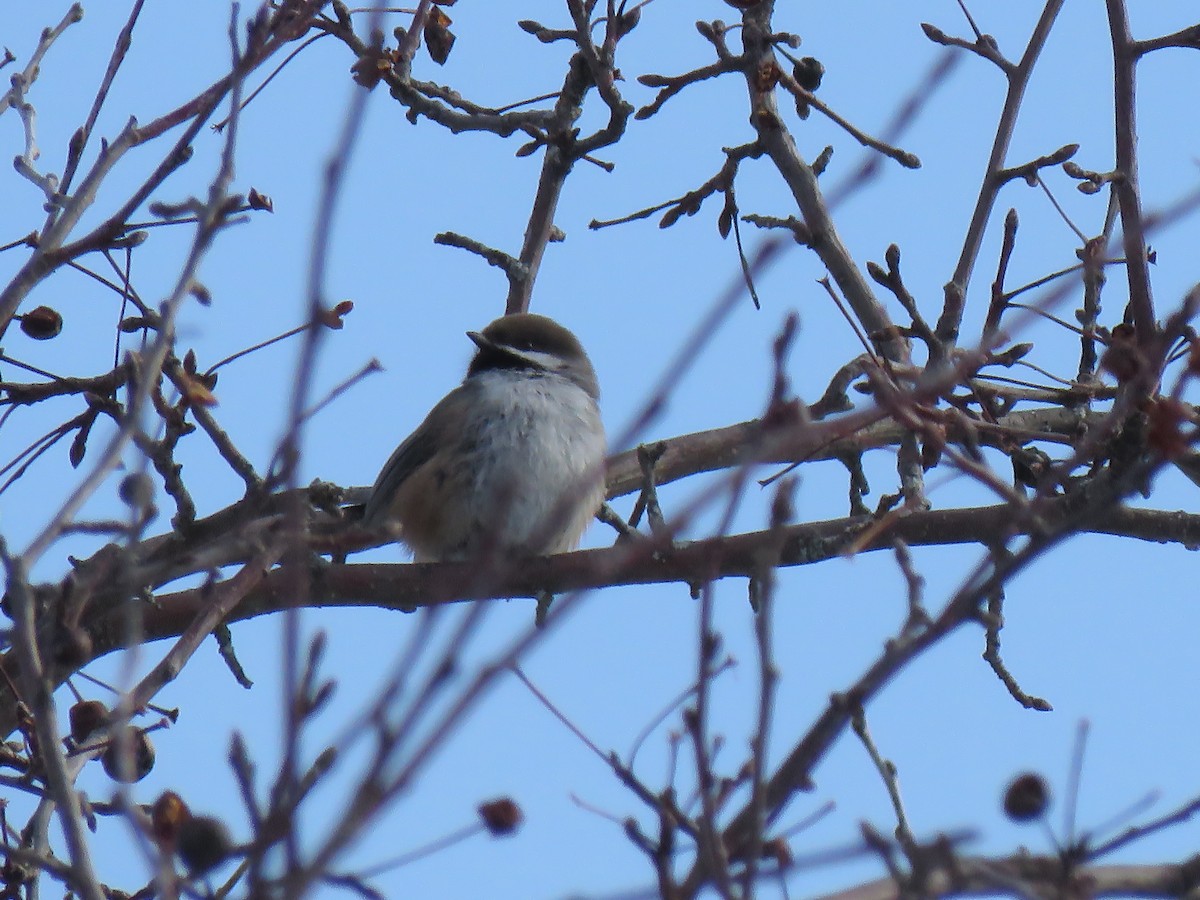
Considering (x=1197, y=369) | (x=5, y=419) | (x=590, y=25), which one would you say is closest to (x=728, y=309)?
(x=1197, y=369)

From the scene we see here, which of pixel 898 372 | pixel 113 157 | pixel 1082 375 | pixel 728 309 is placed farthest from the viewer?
pixel 1082 375

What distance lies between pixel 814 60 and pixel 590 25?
769mm

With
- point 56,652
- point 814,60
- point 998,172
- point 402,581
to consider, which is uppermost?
point 814,60

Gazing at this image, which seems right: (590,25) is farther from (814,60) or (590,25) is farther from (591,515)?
(591,515)

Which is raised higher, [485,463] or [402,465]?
[402,465]

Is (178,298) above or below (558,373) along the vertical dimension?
below

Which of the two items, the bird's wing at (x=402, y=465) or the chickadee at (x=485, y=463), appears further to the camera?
the bird's wing at (x=402, y=465)

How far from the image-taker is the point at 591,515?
616 cm

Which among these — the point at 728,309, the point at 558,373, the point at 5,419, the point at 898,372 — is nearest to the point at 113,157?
the point at 5,419

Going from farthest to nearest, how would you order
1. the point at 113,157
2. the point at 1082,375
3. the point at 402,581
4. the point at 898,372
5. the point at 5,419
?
the point at 1082,375
the point at 402,581
the point at 5,419
the point at 113,157
the point at 898,372

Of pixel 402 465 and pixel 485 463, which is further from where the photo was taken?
pixel 402 465

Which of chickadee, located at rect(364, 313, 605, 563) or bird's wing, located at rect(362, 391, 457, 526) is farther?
bird's wing, located at rect(362, 391, 457, 526)

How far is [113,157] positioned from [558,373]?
3.64 metres

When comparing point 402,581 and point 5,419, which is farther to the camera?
point 402,581
